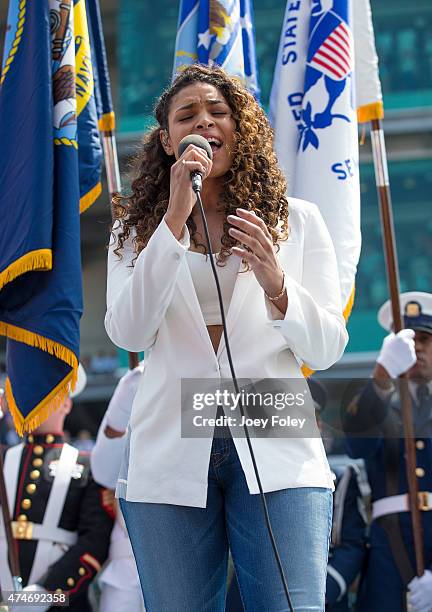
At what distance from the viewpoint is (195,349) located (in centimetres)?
227

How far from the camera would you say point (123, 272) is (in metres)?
2.43

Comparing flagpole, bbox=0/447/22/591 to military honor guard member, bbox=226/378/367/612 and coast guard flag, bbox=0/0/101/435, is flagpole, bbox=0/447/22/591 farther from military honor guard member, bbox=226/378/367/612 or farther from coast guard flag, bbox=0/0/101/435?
military honor guard member, bbox=226/378/367/612

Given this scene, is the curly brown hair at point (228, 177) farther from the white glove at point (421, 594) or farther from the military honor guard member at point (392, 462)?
the white glove at point (421, 594)

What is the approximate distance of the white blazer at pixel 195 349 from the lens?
2.17 meters

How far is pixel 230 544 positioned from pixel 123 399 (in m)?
1.92

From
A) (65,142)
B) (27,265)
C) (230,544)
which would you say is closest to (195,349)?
(230,544)

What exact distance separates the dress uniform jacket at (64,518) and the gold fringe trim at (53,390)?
1248 millimetres

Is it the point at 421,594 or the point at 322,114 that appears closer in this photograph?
the point at 322,114

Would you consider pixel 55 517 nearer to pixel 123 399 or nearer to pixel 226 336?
pixel 123 399

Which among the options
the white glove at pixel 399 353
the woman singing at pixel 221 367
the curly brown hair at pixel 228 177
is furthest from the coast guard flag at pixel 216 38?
the woman singing at pixel 221 367

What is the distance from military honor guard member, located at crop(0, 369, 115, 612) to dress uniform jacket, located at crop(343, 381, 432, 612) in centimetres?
120

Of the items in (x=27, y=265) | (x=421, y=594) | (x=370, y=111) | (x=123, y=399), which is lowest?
(x=421, y=594)

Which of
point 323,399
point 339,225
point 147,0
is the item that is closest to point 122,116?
point 147,0

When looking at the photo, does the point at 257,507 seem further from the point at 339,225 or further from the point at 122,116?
the point at 122,116
